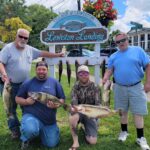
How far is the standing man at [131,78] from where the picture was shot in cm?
614

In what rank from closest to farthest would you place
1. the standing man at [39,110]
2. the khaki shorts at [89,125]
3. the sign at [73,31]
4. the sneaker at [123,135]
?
the standing man at [39,110] < the khaki shorts at [89,125] < the sneaker at [123,135] < the sign at [73,31]

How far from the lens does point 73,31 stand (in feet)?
27.6

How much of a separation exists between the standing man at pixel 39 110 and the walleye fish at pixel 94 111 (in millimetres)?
383

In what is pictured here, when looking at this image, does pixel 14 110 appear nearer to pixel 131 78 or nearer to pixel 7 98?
pixel 7 98

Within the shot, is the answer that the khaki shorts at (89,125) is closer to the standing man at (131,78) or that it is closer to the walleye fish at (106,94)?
the walleye fish at (106,94)

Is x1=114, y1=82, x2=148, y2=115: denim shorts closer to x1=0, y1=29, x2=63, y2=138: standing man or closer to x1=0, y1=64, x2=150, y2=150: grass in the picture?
x1=0, y1=64, x2=150, y2=150: grass

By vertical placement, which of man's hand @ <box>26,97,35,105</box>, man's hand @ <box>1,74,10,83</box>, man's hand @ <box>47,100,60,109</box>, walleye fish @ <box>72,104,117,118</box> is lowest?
walleye fish @ <box>72,104,117,118</box>

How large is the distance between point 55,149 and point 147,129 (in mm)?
2043

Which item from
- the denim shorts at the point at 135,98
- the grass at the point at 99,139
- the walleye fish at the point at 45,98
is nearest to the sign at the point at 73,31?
the grass at the point at 99,139

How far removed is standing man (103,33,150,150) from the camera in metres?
6.14

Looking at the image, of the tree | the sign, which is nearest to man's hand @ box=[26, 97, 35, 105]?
the sign

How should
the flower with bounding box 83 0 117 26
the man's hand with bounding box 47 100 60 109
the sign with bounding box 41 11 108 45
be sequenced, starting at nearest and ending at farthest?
1. the man's hand with bounding box 47 100 60 109
2. the sign with bounding box 41 11 108 45
3. the flower with bounding box 83 0 117 26

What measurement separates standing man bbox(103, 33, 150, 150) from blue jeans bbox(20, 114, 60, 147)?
1.11m

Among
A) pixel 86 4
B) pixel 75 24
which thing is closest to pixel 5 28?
pixel 86 4
